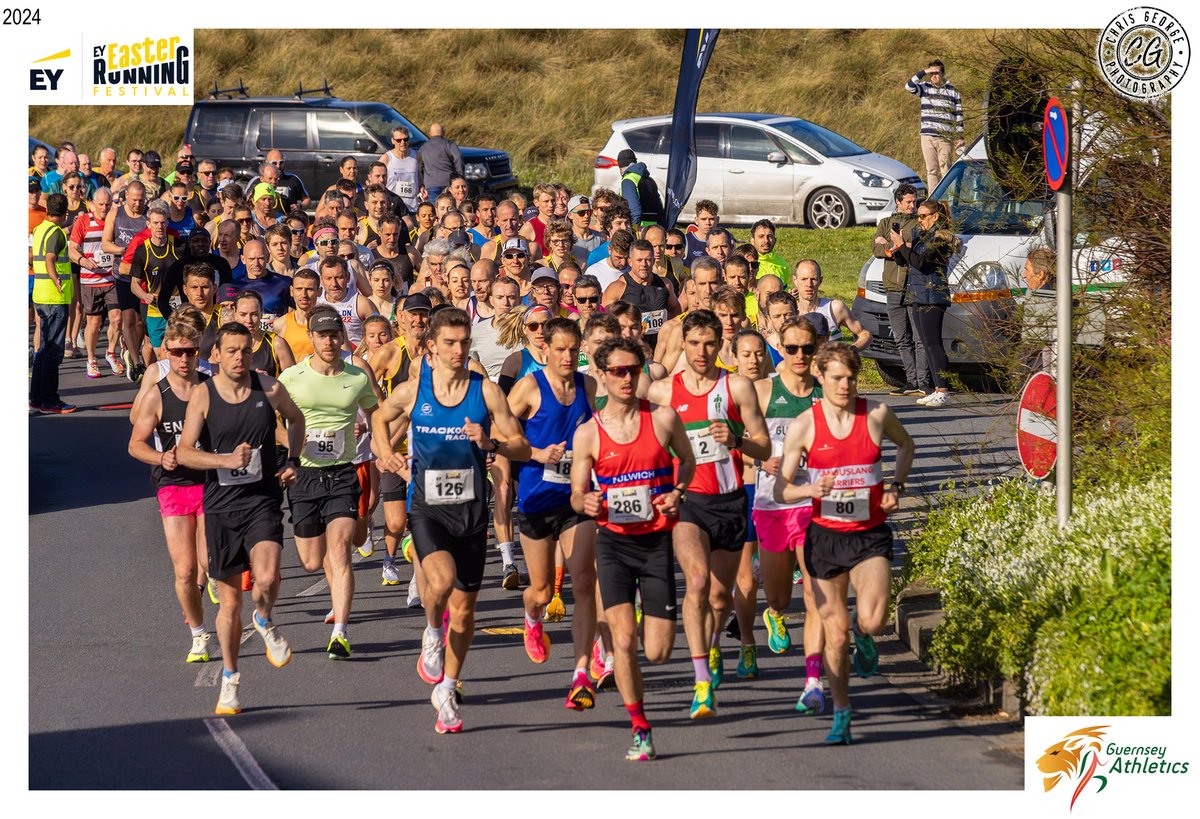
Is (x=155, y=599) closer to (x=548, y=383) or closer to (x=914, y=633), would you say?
(x=548, y=383)

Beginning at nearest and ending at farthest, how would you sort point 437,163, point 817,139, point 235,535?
point 235,535 < point 437,163 < point 817,139

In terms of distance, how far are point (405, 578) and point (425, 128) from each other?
24365 mm

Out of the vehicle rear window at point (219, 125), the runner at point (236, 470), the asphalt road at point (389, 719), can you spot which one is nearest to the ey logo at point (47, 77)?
the asphalt road at point (389, 719)

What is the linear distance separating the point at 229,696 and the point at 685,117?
10.8m

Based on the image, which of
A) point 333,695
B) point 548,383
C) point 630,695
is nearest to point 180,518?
point 333,695

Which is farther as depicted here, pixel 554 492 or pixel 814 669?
pixel 554 492

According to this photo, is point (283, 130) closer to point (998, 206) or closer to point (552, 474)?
point (998, 206)

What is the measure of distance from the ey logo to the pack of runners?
2.17 metres

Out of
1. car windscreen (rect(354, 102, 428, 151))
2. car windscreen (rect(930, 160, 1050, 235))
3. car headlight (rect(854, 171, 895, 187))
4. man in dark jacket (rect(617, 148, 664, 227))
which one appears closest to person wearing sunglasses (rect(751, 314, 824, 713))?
car windscreen (rect(930, 160, 1050, 235))

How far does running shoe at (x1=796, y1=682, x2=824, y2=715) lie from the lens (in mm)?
7891

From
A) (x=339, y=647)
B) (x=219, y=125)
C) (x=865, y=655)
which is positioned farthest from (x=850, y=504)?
(x=219, y=125)

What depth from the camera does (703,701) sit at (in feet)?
25.4

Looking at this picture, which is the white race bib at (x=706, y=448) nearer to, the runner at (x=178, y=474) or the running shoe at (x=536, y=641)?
the running shoe at (x=536, y=641)

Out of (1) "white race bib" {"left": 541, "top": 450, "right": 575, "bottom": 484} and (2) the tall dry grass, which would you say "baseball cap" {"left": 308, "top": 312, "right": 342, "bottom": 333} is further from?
(2) the tall dry grass
